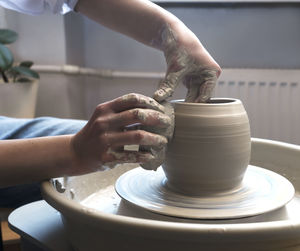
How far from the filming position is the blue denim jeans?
1.15m

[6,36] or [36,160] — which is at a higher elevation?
[6,36]

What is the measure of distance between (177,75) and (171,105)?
90mm

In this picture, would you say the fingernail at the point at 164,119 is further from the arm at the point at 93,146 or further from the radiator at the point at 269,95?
the radiator at the point at 269,95

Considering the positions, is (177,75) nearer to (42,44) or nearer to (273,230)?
(273,230)

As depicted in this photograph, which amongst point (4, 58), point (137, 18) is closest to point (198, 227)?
point (137, 18)

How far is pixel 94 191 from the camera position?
918 millimetres

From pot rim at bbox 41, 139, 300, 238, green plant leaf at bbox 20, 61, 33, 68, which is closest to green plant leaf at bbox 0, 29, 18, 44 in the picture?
green plant leaf at bbox 20, 61, 33, 68

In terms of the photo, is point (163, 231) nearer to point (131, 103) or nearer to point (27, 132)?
point (131, 103)

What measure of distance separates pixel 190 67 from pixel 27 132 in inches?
24.8

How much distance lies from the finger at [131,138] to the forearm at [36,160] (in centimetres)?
9

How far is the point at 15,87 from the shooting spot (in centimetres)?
185

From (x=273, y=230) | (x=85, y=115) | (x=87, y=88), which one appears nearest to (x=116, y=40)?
(x=87, y=88)

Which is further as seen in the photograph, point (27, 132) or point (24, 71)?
point (24, 71)

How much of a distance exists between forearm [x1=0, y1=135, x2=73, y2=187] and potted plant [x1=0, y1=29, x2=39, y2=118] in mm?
1179
